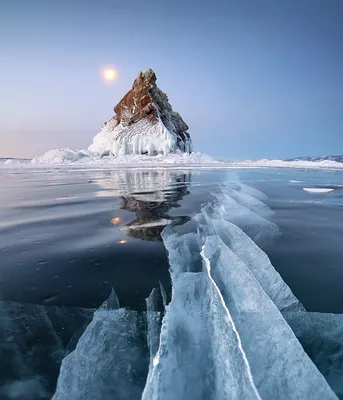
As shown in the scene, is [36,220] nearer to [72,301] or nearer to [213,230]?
[72,301]

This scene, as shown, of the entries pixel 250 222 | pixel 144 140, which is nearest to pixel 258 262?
pixel 250 222

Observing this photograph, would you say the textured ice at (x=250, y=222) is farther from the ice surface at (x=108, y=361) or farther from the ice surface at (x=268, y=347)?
the ice surface at (x=108, y=361)

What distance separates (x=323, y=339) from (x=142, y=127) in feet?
138

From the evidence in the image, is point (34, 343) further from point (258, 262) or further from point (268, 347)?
point (258, 262)

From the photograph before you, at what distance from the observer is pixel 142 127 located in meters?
40.8

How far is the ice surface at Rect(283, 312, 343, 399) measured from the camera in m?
1.22

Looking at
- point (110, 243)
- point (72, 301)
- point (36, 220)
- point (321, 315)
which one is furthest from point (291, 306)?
point (36, 220)

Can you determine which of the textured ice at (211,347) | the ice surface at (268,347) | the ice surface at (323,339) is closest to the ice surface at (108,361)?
the textured ice at (211,347)

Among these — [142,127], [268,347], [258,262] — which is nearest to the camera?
[268,347]

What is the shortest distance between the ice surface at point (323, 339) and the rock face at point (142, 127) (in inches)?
1531

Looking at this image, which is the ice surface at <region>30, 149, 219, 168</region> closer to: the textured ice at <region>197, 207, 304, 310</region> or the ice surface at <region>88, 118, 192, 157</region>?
the ice surface at <region>88, 118, 192, 157</region>

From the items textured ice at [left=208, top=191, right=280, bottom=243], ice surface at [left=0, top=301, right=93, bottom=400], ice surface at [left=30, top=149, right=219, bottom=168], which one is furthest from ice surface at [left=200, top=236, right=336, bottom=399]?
ice surface at [left=30, top=149, right=219, bottom=168]

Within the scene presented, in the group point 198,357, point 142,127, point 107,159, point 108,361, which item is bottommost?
point 107,159

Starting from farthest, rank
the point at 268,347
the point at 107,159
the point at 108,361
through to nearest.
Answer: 1. the point at 107,159
2. the point at 108,361
3. the point at 268,347
